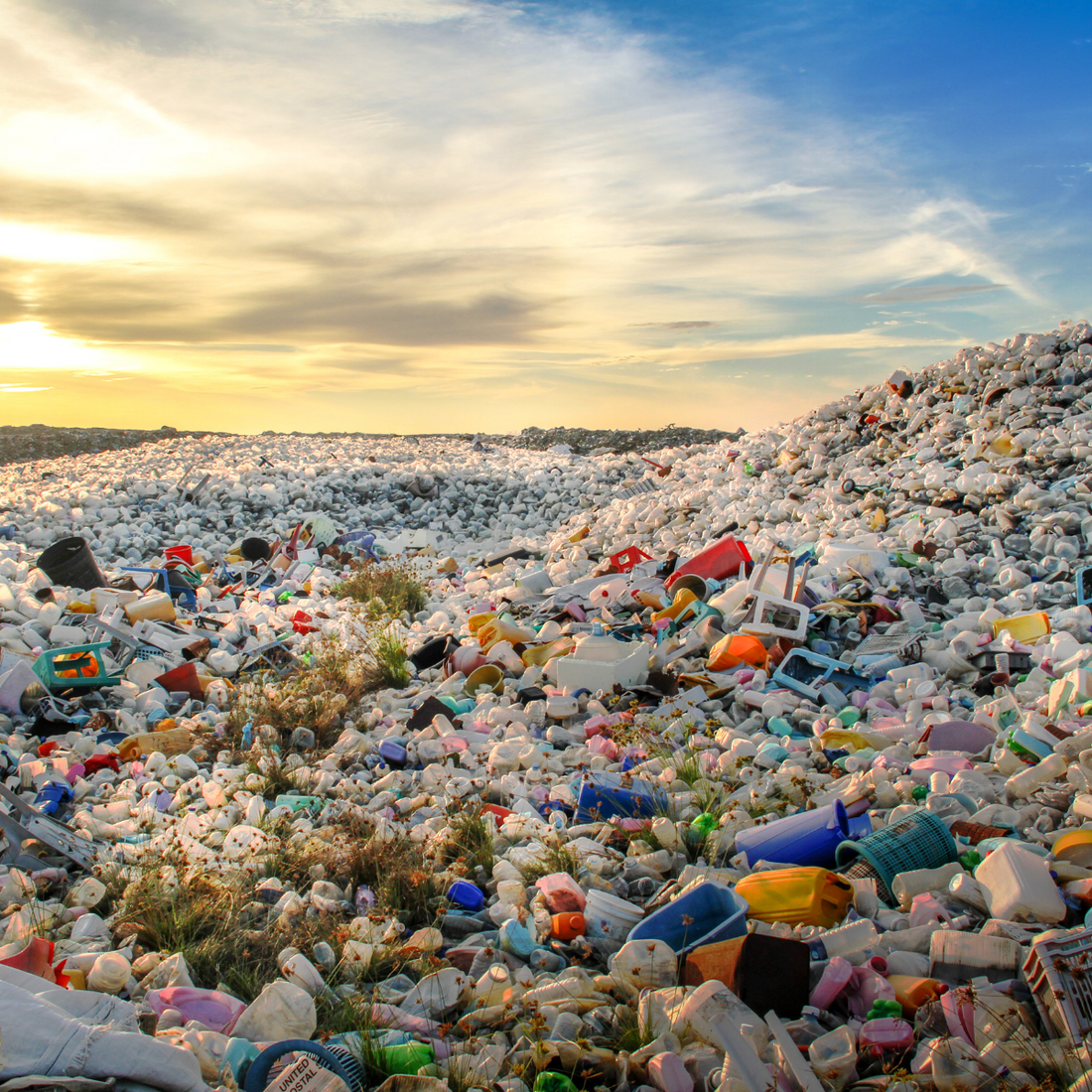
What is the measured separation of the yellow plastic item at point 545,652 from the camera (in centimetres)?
507

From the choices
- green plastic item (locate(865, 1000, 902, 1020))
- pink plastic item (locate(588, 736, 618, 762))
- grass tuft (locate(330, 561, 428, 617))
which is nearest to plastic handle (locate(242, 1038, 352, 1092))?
green plastic item (locate(865, 1000, 902, 1020))

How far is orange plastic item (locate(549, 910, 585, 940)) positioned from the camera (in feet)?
8.01

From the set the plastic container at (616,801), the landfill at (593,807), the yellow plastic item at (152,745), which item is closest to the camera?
the landfill at (593,807)

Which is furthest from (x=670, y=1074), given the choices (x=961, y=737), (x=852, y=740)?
(x=961, y=737)

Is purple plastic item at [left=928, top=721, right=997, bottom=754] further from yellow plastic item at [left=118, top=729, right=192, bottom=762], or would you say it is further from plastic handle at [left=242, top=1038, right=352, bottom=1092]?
yellow plastic item at [left=118, top=729, right=192, bottom=762]

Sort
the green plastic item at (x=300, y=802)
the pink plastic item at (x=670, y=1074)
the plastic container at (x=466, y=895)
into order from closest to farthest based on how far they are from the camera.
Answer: the pink plastic item at (x=670, y=1074) → the plastic container at (x=466, y=895) → the green plastic item at (x=300, y=802)

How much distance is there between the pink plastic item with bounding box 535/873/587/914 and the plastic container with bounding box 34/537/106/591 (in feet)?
18.2

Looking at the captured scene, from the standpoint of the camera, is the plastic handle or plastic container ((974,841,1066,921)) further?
plastic container ((974,841,1066,921))

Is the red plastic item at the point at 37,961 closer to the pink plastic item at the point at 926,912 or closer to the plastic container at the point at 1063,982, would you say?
the pink plastic item at the point at 926,912

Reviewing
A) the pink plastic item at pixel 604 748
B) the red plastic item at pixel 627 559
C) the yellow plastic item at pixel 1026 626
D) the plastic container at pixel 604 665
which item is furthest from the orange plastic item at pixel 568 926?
the red plastic item at pixel 627 559

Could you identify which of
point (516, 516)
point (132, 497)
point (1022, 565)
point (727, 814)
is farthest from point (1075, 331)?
point (132, 497)

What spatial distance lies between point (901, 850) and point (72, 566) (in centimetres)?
653

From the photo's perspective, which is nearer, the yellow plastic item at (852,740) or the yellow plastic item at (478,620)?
the yellow plastic item at (852,740)

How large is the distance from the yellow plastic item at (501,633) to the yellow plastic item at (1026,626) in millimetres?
2841
